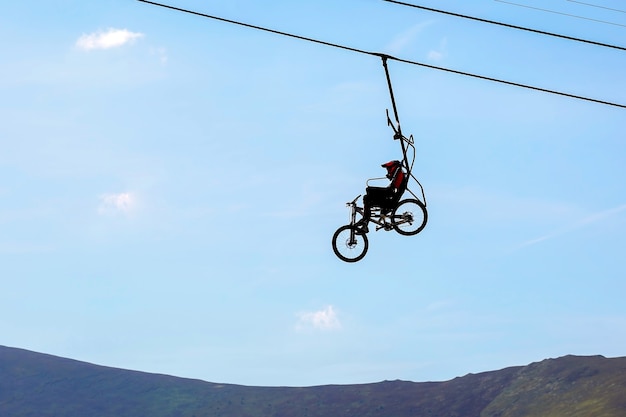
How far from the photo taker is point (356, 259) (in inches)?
1403

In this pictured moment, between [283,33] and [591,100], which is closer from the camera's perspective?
[283,33]

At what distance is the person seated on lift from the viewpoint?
34.5 meters

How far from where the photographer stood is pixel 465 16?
27.0 metres

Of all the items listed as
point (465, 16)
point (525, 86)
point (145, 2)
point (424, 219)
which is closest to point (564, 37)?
point (525, 86)

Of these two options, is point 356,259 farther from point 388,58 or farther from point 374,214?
point 388,58

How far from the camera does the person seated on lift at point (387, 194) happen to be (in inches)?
1359

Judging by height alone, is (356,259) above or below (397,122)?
below


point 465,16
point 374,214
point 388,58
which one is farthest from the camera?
point 374,214

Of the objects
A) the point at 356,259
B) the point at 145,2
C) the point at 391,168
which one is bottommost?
the point at 356,259

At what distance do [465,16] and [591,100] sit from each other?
5.66 metres

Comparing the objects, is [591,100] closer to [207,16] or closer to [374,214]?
[374,214]

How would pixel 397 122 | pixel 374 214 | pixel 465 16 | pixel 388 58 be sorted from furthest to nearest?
pixel 374 214 < pixel 397 122 < pixel 388 58 < pixel 465 16

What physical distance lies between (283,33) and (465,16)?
5.16m

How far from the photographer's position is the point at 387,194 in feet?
114
